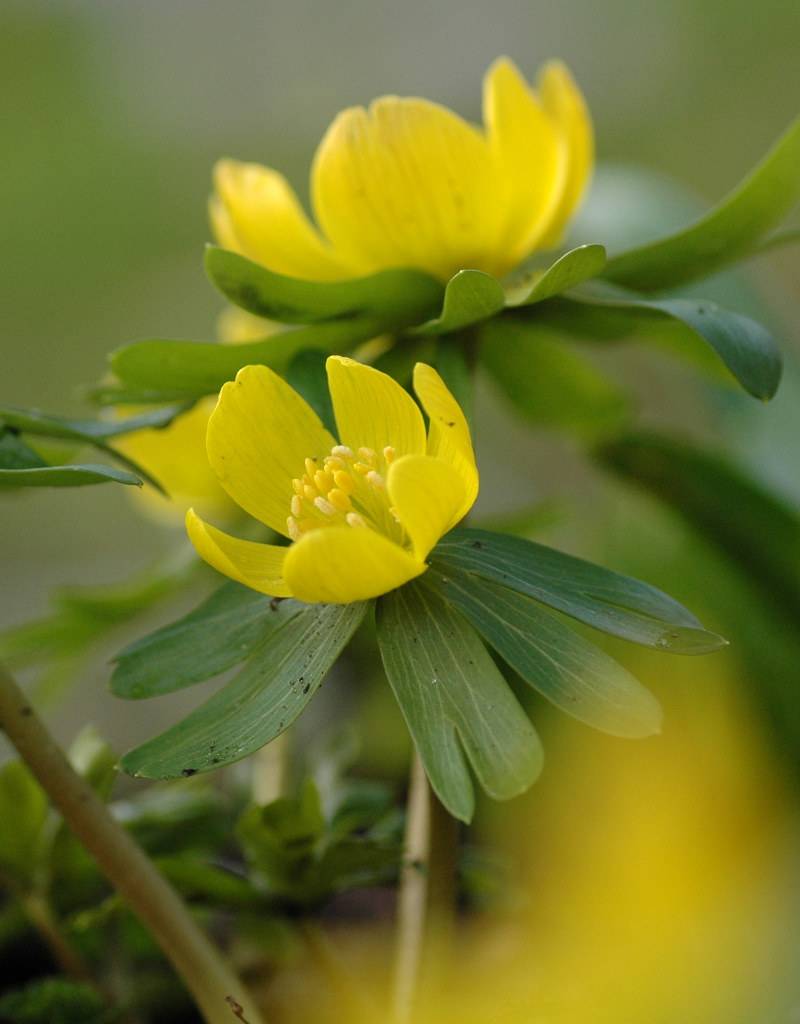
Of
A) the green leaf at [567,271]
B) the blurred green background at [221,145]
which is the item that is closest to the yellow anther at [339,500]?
the green leaf at [567,271]

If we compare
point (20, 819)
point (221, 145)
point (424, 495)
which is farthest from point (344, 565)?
point (221, 145)

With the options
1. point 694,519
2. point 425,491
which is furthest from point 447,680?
point 694,519

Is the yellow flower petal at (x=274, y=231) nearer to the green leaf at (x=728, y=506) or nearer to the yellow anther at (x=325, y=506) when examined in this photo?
the yellow anther at (x=325, y=506)

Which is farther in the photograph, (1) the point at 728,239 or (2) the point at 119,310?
(2) the point at 119,310

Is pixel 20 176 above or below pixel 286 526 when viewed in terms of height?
above

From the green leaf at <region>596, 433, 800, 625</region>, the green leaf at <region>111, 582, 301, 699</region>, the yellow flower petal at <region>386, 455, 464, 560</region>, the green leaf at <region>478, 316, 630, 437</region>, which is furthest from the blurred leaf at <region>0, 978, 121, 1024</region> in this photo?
the green leaf at <region>596, 433, 800, 625</region>

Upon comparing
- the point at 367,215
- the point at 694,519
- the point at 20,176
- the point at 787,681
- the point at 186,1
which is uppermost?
the point at 186,1

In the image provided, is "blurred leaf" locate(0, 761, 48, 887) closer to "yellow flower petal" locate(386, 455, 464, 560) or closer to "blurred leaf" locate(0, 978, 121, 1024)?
"blurred leaf" locate(0, 978, 121, 1024)

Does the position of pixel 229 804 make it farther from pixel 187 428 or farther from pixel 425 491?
pixel 425 491
